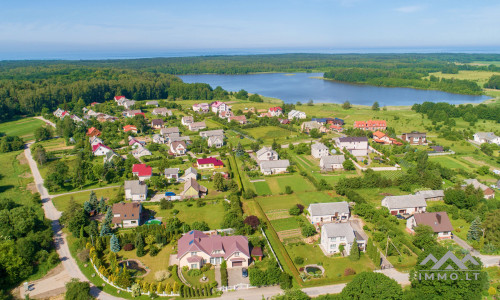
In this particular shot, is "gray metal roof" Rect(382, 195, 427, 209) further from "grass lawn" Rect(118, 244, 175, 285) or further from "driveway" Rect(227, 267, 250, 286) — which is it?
"grass lawn" Rect(118, 244, 175, 285)

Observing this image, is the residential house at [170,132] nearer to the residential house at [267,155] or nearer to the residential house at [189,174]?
the residential house at [189,174]

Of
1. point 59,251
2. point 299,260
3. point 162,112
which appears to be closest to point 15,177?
point 59,251

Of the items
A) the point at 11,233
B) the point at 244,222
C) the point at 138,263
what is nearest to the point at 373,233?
the point at 244,222

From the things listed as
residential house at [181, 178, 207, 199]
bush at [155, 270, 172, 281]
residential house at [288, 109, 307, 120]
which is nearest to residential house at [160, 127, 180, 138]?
residential house at [181, 178, 207, 199]

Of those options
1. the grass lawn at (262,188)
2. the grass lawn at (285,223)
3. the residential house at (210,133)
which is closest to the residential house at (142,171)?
the grass lawn at (262,188)

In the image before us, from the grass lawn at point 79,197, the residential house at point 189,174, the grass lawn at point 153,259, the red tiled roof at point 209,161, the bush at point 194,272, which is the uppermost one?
the red tiled roof at point 209,161

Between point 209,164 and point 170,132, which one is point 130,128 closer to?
point 170,132
